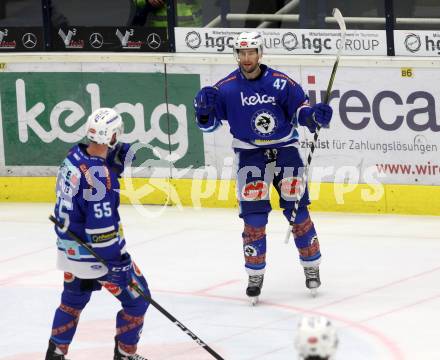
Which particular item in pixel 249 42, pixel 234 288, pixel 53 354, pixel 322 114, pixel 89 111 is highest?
pixel 249 42

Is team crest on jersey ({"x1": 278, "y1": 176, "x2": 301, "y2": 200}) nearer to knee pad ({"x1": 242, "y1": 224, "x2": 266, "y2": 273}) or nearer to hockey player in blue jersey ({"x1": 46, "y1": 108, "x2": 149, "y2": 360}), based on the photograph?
knee pad ({"x1": 242, "y1": 224, "x2": 266, "y2": 273})

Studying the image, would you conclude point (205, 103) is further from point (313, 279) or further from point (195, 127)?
point (195, 127)

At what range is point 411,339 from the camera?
863 centimetres

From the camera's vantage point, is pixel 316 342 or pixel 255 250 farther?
pixel 255 250

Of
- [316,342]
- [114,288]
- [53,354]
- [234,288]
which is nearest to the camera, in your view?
[316,342]

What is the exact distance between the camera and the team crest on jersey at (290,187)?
9.75 meters

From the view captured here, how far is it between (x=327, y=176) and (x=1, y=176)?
3410 millimetres

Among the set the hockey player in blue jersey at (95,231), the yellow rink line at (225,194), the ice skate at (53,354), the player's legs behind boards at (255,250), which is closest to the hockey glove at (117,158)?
the hockey player in blue jersey at (95,231)

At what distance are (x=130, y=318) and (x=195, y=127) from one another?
5.58 meters

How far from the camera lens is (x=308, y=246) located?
9875 mm

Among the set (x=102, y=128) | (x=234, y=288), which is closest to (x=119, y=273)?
(x=102, y=128)

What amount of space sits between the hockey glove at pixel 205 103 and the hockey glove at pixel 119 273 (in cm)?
223

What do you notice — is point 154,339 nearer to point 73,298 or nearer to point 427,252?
point 73,298

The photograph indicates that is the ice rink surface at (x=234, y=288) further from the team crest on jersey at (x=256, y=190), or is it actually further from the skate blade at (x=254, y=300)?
the team crest on jersey at (x=256, y=190)
